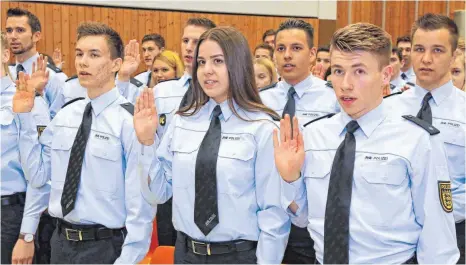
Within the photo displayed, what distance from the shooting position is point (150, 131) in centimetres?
269

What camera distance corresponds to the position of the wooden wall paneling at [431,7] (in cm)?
1205

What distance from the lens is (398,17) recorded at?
11906mm

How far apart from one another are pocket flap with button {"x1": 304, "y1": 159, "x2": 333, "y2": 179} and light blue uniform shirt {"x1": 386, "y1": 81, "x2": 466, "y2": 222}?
93 cm

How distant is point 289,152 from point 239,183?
34 cm

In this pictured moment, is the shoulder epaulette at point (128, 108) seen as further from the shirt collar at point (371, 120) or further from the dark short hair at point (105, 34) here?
the shirt collar at point (371, 120)

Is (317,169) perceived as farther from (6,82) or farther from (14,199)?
(6,82)

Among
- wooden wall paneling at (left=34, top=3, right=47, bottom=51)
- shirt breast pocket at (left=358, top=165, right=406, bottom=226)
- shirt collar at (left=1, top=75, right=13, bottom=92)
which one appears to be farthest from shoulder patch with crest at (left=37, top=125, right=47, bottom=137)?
wooden wall paneling at (left=34, top=3, right=47, bottom=51)

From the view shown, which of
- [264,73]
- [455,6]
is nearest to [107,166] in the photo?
[264,73]

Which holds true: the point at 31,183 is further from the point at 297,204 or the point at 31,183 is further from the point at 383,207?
the point at 383,207

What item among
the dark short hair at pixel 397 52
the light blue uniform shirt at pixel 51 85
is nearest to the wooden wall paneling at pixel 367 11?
the dark short hair at pixel 397 52

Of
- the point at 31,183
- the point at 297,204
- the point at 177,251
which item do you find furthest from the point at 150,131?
the point at 31,183

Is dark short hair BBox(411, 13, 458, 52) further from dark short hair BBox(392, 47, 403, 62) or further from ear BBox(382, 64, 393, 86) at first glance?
dark short hair BBox(392, 47, 403, 62)

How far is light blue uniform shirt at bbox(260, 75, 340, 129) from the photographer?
3854 mm

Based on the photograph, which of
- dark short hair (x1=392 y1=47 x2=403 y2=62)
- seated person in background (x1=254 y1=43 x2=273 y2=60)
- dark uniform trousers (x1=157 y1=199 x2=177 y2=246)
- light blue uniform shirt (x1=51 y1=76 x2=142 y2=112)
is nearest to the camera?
dark uniform trousers (x1=157 y1=199 x2=177 y2=246)
